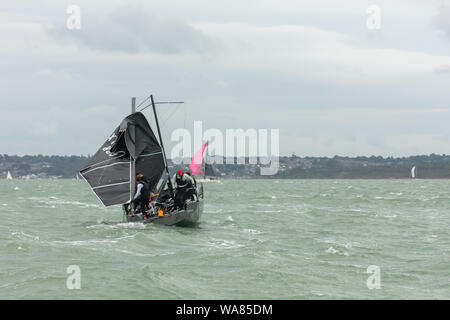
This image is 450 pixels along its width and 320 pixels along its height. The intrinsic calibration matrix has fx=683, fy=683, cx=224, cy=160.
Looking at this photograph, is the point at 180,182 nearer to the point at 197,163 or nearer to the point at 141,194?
the point at 141,194

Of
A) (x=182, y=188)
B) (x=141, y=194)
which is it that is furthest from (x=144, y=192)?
(x=182, y=188)

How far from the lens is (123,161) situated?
2373cm

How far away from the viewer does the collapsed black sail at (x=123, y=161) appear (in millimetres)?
23031

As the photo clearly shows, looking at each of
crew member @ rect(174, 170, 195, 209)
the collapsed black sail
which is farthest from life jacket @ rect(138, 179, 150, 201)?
crew member @ rect(174, 170, 195, 209)

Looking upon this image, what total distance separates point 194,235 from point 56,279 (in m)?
8.58

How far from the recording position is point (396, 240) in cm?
2183

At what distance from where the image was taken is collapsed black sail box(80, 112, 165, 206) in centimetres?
2303

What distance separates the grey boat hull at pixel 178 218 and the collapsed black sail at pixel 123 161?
851mm

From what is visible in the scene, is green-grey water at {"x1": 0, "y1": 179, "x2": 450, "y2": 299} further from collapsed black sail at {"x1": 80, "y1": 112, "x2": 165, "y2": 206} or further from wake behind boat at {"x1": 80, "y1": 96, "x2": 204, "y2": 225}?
collapsed black sail at {"x1": 80, "y1": 112, "x2": 165, "y2": 206}

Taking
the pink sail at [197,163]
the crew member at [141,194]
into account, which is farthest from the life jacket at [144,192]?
the pink sail at [197,163]

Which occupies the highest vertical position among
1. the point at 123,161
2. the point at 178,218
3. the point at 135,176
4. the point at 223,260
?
the point at 123,161

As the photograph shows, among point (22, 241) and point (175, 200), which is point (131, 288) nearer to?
point (22, 241)

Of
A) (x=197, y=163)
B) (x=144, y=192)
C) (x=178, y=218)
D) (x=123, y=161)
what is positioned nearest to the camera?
(x=144, y=192)

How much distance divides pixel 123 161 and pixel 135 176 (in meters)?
0.75
